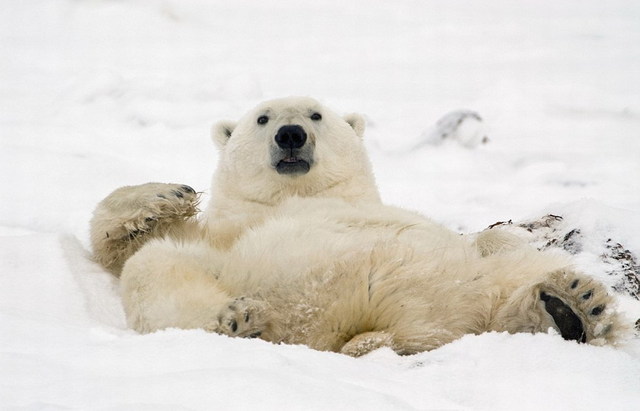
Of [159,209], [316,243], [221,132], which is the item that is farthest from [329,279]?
[221,132]

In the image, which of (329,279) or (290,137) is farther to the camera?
(290,137)

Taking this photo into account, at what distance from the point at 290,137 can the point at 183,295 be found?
4.70 feet

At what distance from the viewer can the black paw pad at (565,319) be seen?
198 centimetres

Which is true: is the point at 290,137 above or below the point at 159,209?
above

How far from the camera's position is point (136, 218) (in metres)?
2.68

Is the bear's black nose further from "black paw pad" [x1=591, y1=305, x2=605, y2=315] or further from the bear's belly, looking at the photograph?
"black paw pad" [x1=591, y1=305, x2=605, y2=315]

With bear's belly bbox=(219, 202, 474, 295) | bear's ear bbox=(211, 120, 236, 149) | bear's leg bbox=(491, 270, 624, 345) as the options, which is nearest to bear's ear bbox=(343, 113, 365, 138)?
bear's ear bbox=(211, 120, 236, 149)

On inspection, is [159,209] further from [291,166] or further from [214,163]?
[214,163]

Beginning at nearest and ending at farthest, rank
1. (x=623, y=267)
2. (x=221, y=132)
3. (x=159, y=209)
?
(x=159, y=209), (x=623, y=267), (x=221, y=132)

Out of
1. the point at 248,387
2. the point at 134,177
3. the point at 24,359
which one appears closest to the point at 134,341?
the point at 24,359

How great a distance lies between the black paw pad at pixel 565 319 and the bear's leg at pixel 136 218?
1.24 metres

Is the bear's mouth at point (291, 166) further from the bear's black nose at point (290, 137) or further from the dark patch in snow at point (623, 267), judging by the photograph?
the dark patch in snow at point (623, 267)

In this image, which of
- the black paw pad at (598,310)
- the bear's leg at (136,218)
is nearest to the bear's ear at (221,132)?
the bear's leg at (136,218)

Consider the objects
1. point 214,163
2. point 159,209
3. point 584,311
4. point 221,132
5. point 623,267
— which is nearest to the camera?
point 584,311
